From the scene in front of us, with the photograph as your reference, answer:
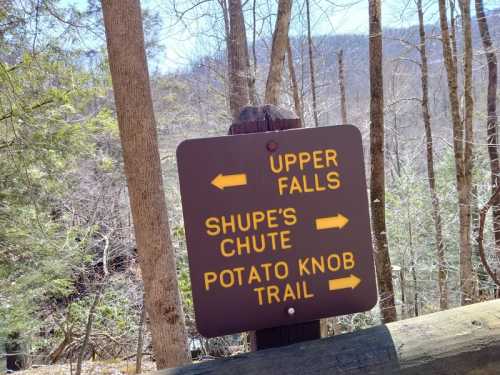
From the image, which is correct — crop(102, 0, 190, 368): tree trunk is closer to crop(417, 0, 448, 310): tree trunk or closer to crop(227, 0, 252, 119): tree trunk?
crop(227, 0, 252, 119): tree trunk

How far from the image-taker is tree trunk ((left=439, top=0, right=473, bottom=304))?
8.00 m

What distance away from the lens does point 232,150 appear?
3.97 ft

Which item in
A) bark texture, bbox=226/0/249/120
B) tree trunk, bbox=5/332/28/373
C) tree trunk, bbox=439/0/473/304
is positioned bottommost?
tree trunk, bbox=5/332/28/373

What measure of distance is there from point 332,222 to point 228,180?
32 centimetres

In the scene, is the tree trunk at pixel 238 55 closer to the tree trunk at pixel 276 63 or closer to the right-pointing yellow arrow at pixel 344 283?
the tree trunk at pixel 276 63

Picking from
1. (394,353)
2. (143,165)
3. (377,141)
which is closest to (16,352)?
(143,165)

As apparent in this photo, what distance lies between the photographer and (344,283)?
4.10 feet

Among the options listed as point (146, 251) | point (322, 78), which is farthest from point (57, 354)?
point (322, 78)

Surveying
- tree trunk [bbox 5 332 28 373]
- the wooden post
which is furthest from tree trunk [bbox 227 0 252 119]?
the wooden post

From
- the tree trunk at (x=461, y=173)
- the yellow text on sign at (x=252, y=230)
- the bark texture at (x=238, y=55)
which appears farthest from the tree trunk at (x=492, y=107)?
the yellow text on sign at (x=252, y=230)

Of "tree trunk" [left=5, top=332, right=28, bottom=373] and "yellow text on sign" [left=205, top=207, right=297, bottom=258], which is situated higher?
"yellow text on sign" [left=205, top=207, right=297, bottom=258]

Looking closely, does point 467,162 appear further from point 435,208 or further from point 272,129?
point 272,129

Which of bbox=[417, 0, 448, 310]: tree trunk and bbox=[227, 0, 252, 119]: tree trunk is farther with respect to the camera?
bbox=[417, 0, 448, 310]: tree trunk

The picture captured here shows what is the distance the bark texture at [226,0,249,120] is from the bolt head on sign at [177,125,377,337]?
19.2 ft
